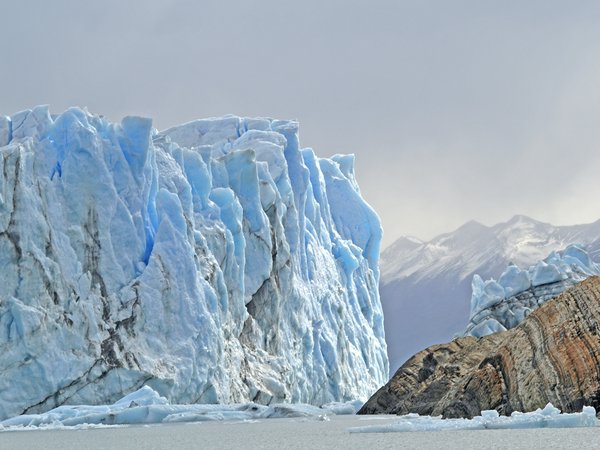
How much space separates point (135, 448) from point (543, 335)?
804cm

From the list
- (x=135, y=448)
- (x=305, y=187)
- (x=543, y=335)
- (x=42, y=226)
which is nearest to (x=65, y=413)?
(x=42, y=226)

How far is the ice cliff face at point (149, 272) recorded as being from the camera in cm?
2520

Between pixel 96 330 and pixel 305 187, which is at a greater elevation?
pixel 305 187

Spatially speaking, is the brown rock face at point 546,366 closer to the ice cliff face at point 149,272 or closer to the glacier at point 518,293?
the ice cliff face at point 149,272

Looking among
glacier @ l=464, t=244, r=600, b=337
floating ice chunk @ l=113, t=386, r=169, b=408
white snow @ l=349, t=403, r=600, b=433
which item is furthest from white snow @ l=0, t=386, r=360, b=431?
glacier @ l=464, t=244, r=600, b=337

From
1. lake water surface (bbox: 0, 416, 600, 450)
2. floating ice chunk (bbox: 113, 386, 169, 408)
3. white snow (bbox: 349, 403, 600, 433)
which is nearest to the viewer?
lake water surface (bbox: 0, 416, 600, 450)

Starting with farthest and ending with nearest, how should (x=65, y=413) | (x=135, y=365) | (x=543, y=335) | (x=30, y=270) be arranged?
(x=135, y=365), (x=30, y=270), (x=65, y=413), (x=543, y=335)

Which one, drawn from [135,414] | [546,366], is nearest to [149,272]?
[135,414]

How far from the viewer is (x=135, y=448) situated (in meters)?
13.1

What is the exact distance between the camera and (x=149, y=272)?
2856 cm

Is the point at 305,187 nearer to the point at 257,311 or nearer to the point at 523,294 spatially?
the point at 257,311

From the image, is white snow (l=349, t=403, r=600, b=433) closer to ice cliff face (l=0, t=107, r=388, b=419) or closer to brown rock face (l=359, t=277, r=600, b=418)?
brown rock face (l=359, t=277, r=600, b=418)

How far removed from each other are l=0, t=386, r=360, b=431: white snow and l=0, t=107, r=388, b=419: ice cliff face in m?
1.95

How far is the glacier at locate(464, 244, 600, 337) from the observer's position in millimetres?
37875
